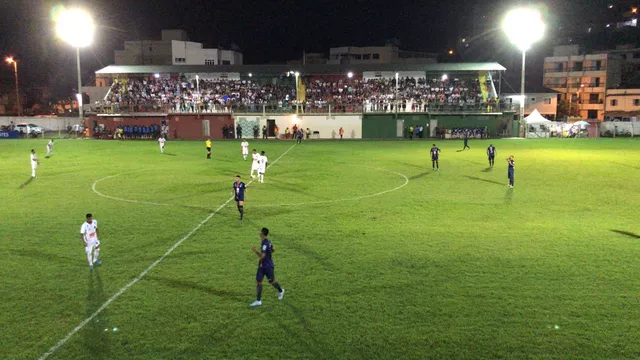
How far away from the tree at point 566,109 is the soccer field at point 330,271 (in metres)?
59.7

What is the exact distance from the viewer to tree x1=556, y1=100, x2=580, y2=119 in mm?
78312

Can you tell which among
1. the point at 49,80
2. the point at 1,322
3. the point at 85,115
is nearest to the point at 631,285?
the point at 1,322

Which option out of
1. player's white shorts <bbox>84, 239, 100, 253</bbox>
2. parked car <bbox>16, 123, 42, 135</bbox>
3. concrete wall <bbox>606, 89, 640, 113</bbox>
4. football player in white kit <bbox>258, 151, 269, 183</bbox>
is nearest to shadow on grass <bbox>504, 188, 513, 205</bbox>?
football player in white kit <bbox>258, 151, 269, 183</bbox>

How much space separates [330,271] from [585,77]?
268ft

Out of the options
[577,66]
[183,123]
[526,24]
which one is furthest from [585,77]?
[183,123]

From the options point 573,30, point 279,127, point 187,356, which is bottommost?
point 187,356

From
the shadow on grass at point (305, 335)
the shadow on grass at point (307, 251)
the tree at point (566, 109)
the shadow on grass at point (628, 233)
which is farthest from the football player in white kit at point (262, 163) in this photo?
the tree at point (566, 109)

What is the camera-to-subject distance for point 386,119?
196ft

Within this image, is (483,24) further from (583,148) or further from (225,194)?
(225,194)

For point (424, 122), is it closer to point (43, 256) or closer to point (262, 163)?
point (262, 163)

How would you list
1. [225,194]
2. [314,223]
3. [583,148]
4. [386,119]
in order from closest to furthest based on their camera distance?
[314,223] < [225,194] < [583,148] < [386,119]

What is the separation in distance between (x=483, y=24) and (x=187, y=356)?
11755 centimetres

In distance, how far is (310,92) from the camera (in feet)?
213

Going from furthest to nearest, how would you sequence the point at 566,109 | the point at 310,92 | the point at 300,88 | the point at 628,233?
the point at 566,109 < the point at 300,88 < the point at 310,92 < the point at 628,233
